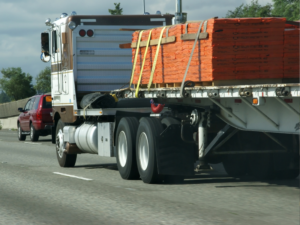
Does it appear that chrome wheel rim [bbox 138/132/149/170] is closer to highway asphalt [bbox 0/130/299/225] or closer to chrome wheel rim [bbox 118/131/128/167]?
highway asphalt [bbox 0/130/299/225]

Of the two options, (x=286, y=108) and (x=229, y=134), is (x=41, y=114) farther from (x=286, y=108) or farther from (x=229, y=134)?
(x=286, y=108)

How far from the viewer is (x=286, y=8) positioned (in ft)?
241

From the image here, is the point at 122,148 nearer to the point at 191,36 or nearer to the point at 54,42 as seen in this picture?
the point at 191,36

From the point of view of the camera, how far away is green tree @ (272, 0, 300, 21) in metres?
71.6

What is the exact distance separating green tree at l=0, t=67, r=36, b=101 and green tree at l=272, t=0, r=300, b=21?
59.8m

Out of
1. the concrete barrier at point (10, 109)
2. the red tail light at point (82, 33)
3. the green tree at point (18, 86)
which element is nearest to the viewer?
the red tail light at point (82, 33)

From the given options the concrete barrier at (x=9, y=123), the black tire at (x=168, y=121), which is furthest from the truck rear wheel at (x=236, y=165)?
the concrete barrier at (x=9, y=123)

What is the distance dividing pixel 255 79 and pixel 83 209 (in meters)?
3.04

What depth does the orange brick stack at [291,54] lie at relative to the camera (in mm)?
8617

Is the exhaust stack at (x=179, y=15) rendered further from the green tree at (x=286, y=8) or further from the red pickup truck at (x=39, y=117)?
the green tree at (x=286, y=8)

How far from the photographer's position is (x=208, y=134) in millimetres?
10180

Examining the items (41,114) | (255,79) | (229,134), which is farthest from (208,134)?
(41,114)

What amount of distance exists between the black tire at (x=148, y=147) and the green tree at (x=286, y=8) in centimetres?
5990

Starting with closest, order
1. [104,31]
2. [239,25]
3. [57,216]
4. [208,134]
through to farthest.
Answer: [57,216] < [239,25] < [208,134] < [104,31]
